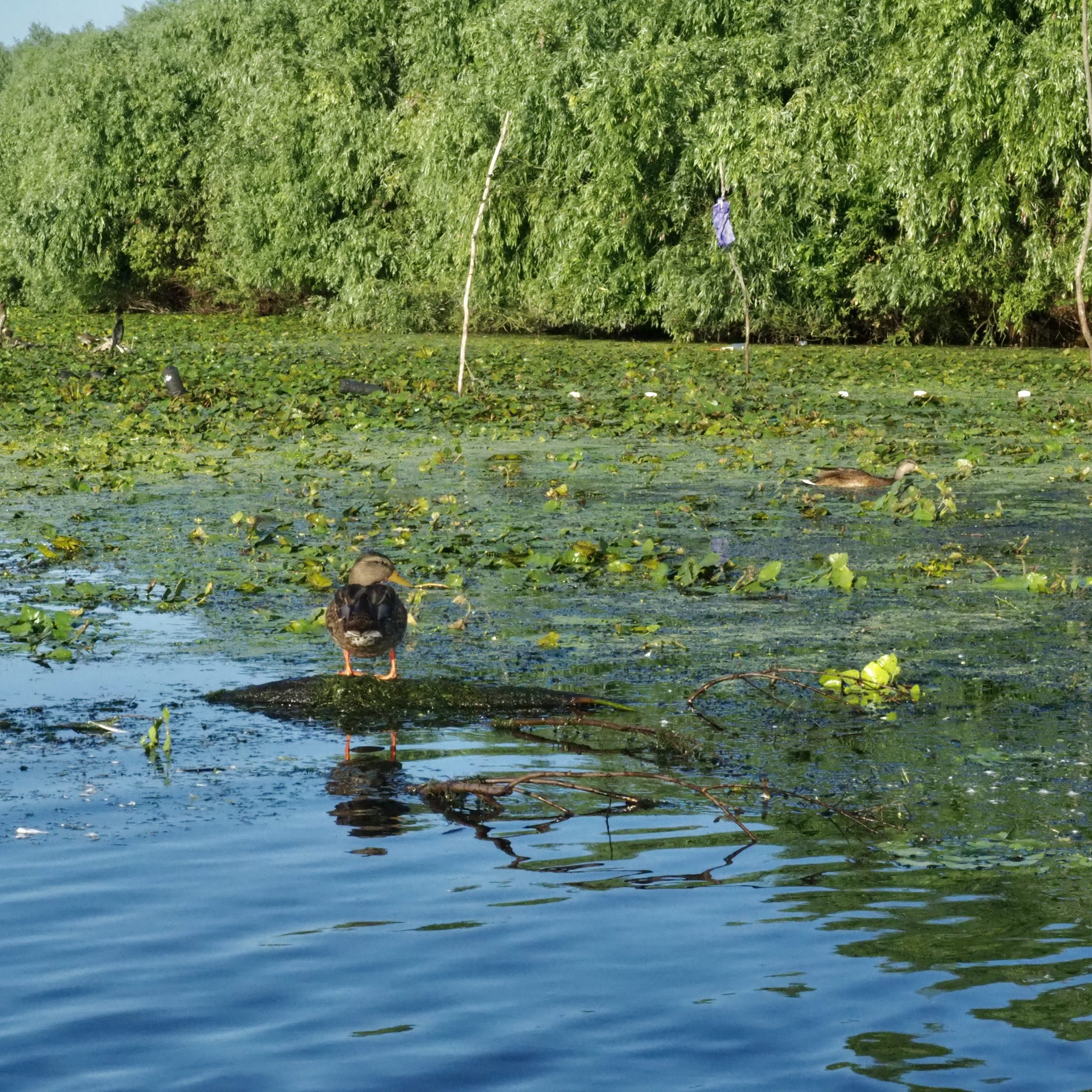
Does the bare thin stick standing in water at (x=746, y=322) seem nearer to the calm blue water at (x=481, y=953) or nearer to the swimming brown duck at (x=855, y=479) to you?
the swimming brown duck at (x=855, y=479)

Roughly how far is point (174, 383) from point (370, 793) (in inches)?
597

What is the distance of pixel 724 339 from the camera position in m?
28.1

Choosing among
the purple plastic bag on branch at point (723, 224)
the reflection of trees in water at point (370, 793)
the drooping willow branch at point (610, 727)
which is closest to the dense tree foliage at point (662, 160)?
the purple plastic bag on branch at point (723, 224)

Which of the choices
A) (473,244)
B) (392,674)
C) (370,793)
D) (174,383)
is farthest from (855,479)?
(174,383)

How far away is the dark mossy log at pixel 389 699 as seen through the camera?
226 inches

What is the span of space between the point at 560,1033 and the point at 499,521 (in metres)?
7.25

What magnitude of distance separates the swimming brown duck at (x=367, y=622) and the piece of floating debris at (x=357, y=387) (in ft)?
42.0

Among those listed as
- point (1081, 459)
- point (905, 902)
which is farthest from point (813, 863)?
point (1081, 459)

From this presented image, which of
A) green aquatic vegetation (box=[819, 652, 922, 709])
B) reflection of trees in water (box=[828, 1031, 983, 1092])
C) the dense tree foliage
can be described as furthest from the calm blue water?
the dense tree foliage

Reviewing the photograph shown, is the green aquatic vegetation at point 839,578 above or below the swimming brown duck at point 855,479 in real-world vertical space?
below

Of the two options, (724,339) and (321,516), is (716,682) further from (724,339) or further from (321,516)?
(724,339)

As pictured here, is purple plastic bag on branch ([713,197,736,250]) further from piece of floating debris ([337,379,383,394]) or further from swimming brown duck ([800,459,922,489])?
swimming brown duck ([800,459,922,489])

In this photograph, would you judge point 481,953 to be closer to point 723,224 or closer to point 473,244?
point 473,244

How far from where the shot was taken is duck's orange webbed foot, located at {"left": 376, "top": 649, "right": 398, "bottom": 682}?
594 cm
